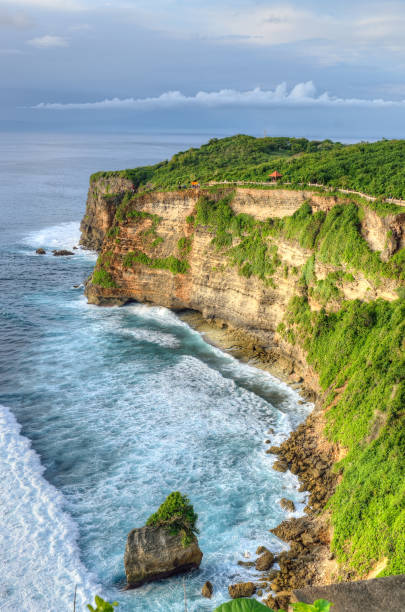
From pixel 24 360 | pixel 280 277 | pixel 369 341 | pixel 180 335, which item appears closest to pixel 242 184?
pixel 280 277

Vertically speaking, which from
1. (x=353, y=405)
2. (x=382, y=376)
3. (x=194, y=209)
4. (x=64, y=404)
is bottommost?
(x=64, y=404)

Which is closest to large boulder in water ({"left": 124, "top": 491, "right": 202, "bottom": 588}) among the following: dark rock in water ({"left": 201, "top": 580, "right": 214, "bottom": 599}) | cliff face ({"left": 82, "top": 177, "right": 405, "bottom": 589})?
dark rock in water ({"left": 201, "top": 580, "right": 214, "bottom": 599})

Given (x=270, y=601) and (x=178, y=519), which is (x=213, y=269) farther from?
(x=270, y=601)

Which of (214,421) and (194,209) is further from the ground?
(194,209)

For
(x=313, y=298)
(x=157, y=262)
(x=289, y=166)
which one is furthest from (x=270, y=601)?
(x=289, y=166)

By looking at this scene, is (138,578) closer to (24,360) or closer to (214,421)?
(214,421)

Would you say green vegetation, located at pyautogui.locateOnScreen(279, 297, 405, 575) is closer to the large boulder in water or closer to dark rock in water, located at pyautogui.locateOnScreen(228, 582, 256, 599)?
dark rock in water, located at pyautogui.locateOnScreen(228, 582, 256, 599)
